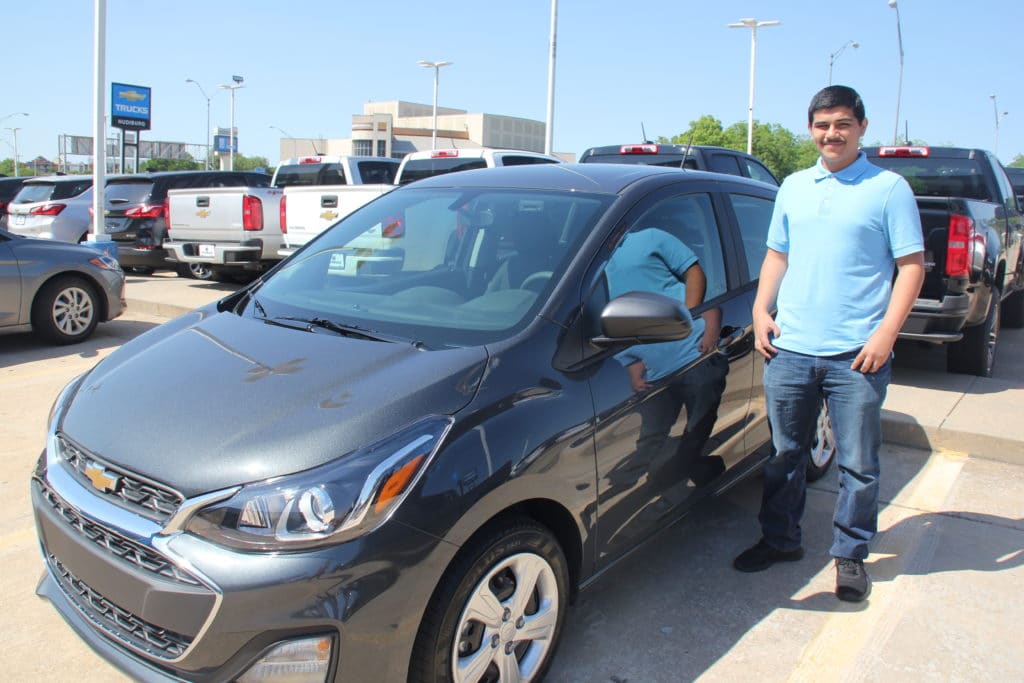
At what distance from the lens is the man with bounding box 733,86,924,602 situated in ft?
10.1

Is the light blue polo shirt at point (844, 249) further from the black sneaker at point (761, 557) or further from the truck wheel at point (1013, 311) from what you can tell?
the truck wheel at point (1013, 311)

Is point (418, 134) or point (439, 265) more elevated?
point (418, 134)

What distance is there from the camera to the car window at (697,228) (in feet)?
11.1

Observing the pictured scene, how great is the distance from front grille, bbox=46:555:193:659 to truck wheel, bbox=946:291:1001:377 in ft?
22.3

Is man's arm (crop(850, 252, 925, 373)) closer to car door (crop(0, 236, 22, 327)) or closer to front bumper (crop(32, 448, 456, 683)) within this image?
front bumper (crop(32, 448, 456, 683))

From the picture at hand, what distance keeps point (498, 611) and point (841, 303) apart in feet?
5.89

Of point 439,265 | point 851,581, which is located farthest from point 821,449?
point 439,265

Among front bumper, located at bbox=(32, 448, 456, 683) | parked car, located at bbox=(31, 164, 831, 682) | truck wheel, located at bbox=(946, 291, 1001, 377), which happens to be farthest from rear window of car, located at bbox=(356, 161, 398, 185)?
front bumper, located at bbox=(32, 448, 456, 683)

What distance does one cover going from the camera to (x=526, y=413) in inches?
96.7

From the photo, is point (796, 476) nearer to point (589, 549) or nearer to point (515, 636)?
point (589, 549)

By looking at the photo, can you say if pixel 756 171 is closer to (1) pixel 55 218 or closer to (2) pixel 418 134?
(1) pixel 55 218

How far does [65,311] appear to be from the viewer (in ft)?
25.8

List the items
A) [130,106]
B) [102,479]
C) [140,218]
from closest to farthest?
[102,479] < [140,218] < [130,106]

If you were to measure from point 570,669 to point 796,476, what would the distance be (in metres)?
1.34
